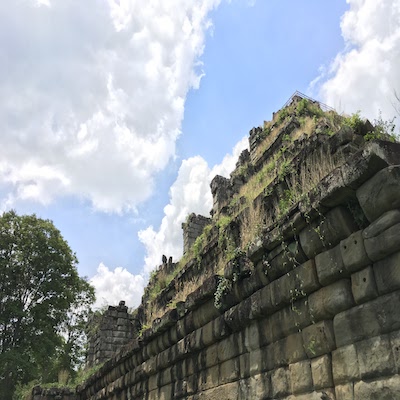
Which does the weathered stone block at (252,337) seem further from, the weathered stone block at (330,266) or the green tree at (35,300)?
the green tree at (35,300)

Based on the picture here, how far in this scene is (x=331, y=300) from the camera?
12.4 feet

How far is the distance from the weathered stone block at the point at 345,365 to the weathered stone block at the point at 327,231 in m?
0.94

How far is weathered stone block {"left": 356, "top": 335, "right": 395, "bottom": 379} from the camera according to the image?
10.1 ft

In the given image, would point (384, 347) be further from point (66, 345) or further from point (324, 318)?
point (66, 345)

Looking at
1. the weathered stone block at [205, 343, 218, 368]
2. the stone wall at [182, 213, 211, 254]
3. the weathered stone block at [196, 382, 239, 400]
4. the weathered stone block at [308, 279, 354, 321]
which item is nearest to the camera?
the weathered stone block at [308, 279, 354, 321]

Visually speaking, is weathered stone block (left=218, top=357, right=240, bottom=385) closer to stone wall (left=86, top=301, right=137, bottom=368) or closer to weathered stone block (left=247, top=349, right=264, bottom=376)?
weathered stone block (left=247, top=349, right=264, bottom=376)

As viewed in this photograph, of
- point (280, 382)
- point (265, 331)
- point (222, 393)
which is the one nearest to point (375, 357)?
point (280, 382)

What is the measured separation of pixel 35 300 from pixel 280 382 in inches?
749

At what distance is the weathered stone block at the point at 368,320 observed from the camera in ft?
10.3

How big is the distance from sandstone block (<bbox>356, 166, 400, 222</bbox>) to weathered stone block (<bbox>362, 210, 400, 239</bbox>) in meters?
0.05

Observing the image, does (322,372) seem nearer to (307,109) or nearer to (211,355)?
(211,355)

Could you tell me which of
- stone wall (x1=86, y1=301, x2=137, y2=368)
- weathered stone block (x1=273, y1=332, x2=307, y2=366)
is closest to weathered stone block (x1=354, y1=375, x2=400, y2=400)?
weathered stone block (x1=273, y1=332, x2=307, y2=366)

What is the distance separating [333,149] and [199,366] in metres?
3.82

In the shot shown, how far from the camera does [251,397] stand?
187 inches
